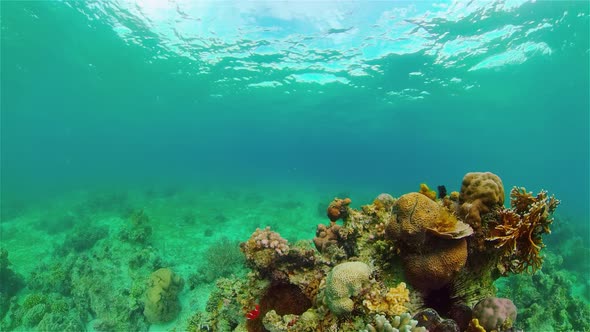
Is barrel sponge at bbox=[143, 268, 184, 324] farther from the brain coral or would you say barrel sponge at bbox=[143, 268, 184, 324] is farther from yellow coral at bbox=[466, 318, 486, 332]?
yellow coral at bbox=[466, 318, 486, 332]

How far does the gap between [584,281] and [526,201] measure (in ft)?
53.7

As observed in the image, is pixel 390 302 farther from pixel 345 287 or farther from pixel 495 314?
pixel 495 314

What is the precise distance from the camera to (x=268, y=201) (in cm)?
2947

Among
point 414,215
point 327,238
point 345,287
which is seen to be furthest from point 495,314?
point 327,238

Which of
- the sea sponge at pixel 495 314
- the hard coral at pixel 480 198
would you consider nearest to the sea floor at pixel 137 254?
the sea sponge at pixel 495 314

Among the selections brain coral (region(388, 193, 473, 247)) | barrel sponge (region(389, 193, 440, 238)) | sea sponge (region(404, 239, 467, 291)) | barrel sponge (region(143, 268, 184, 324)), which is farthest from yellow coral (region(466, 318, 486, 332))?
barrel sponge (region(143, 268, 184, 324))

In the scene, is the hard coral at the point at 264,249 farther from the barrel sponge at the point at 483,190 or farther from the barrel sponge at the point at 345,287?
the barrel sponge at the point at 483,190

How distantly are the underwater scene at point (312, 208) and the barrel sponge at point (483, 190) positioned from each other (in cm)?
3

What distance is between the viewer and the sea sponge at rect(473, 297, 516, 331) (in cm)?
365

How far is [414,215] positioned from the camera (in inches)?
157

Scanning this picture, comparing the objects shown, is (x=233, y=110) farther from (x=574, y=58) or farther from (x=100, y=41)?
(x=574, y=58)

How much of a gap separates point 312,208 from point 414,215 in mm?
22945

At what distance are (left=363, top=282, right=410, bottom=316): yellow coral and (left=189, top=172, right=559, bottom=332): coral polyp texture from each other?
1 cm

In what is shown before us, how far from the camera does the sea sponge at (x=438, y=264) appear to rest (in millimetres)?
4000
